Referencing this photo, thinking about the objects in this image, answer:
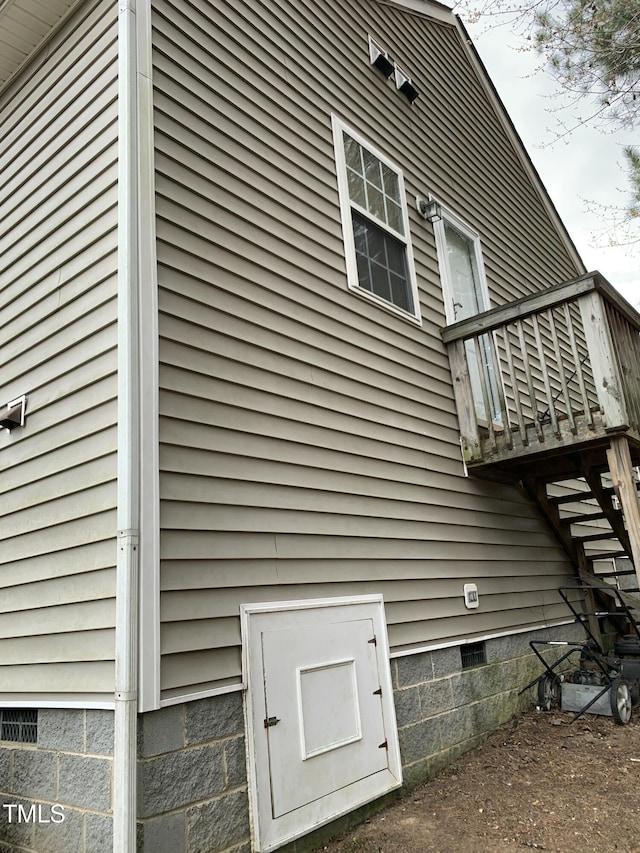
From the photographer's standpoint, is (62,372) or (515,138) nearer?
(62,372)

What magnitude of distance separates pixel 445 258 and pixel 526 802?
4368 mm

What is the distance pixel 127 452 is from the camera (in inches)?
104

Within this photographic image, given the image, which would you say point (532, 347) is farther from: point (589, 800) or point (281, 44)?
point (589, 800)

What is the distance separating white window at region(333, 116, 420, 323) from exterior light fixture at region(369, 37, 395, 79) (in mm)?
975

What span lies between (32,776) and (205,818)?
0.92 metres

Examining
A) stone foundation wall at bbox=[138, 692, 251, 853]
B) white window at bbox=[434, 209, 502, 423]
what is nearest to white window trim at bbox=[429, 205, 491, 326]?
white window at bbox=[434, 209, 502, 423]

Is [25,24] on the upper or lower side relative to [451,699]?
upper

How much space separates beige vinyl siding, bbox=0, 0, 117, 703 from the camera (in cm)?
279

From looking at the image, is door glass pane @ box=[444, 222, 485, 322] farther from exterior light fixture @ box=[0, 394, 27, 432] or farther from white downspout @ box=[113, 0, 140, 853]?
exterior light fixture @ box=[0, 394, 27, 432]

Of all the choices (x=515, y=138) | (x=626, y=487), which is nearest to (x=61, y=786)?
(x=626, y=487)

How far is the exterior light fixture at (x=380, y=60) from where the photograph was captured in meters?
5.56

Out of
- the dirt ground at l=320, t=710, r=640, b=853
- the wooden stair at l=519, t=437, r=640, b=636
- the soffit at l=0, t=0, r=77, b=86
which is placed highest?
the soffit at l=0, t=0, r=77, b=86

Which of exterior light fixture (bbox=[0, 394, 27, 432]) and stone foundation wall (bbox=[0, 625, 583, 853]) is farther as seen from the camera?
exterior light fixture (bbox=[0, 394, 27, 432])

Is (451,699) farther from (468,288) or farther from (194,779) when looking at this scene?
(468,288)
